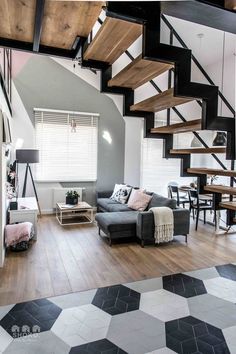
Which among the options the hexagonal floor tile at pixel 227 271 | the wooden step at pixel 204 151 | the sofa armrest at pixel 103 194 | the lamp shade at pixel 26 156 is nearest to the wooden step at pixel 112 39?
the wooden step at pixel 204 151

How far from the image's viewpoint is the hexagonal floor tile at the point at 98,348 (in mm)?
1880

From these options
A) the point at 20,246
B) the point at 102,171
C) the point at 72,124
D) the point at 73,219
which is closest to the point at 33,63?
the point at 72,124

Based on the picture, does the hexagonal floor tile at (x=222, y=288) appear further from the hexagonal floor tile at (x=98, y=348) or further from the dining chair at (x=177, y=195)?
the dining chair at (x=177, y=195)

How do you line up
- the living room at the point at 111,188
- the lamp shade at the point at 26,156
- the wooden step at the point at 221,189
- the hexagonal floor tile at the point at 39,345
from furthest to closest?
the lamp shade at the point at 26,156 → the wooden step at the point at 221,189 → the living room at the point at 111,188 → the hexagonal floor tile at the point at 39,345

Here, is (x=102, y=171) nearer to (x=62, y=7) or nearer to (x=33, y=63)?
(x=33, y=63)

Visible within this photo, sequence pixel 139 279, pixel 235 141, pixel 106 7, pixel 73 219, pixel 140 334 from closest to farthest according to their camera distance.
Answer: pixel 106 7 < pixel 140 334 < pixel 235 141 < pixel 139 279 < pixel 73 219

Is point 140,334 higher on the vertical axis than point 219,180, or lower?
lower

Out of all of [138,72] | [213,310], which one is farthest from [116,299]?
[138,72]

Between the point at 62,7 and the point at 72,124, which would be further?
the point at 72,124

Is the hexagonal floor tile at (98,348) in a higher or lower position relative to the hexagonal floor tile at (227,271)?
lower

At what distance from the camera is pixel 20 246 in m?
3.73

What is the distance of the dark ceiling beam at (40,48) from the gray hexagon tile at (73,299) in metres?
2.52

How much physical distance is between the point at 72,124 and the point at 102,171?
1.52 meters

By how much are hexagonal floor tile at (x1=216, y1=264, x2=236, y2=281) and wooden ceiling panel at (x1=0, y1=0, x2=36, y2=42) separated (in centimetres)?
338
